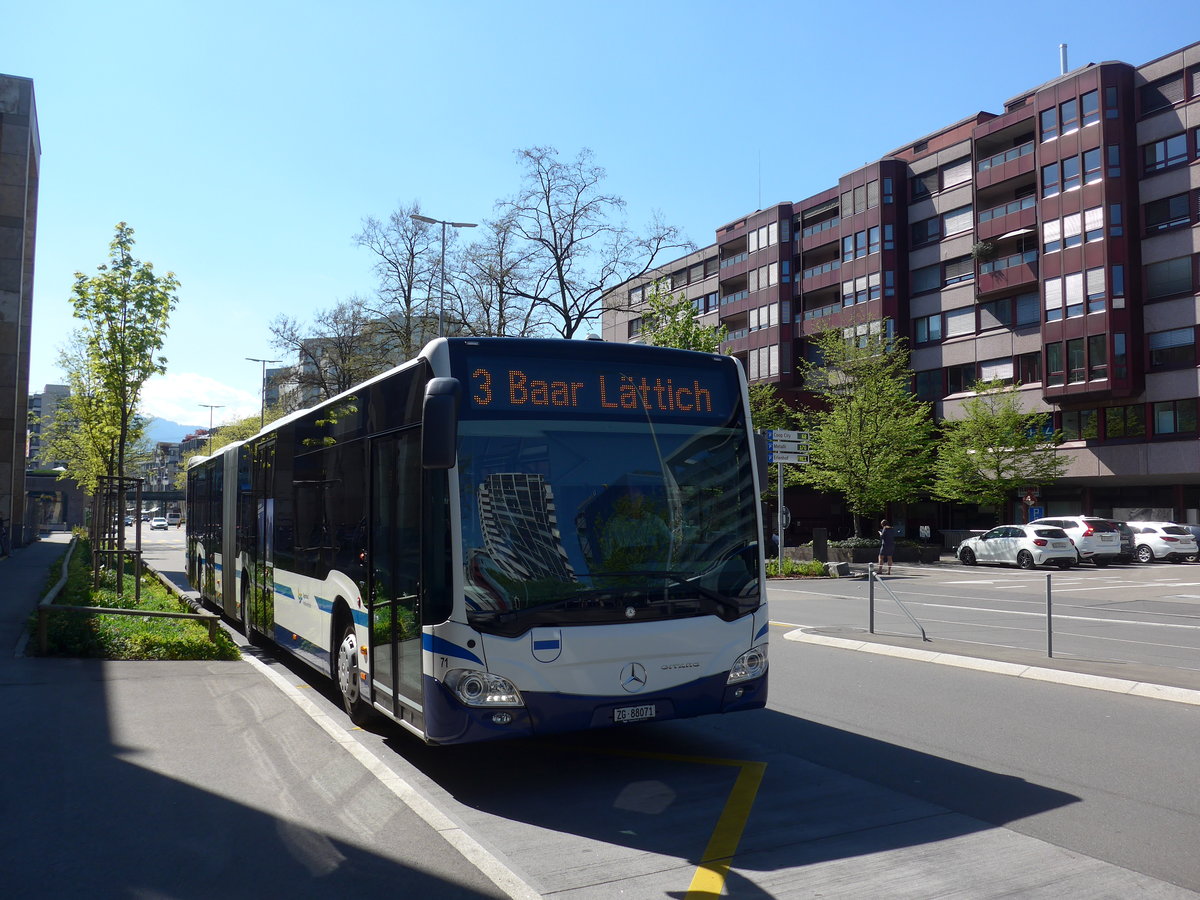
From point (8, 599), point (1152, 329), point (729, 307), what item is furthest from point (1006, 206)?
point (8, 599)

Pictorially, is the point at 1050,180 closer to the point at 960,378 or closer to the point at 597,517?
the point at 960,378

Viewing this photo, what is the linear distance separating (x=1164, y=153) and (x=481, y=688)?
49.3m

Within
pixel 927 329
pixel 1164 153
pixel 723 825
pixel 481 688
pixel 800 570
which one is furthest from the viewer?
pixel 927 329

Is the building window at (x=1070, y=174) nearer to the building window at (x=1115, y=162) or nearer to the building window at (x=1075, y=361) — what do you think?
the building window at (x=1115, y=162)

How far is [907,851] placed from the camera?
17.2 ft

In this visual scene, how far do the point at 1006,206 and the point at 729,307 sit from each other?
22.1 m

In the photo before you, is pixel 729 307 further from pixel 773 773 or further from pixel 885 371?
pixel 773 773

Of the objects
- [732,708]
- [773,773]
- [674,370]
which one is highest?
[674,370]

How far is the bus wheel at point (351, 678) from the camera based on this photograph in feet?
26.7

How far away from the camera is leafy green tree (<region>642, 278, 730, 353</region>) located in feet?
104

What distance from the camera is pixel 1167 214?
151ft

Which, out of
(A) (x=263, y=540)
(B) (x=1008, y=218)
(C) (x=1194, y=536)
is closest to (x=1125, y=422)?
(C) (x=1194, y=536)

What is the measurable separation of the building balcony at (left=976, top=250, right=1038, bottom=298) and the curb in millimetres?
Result: 42022

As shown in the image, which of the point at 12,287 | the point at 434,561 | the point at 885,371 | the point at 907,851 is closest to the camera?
the point at 907,851
